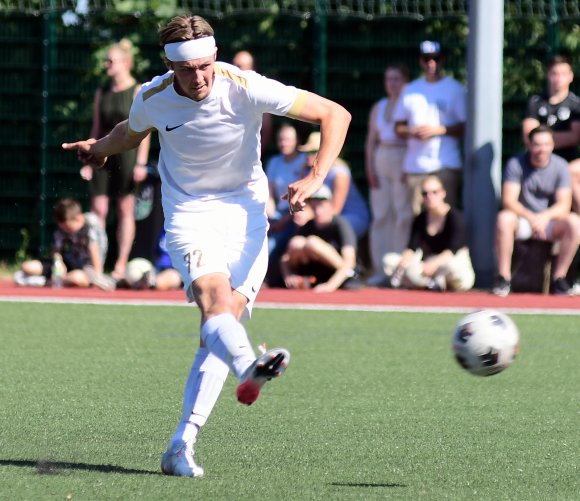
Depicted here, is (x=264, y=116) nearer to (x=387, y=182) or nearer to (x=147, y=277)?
(x=387, y=182)

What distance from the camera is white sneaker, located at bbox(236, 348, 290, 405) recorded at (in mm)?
5211

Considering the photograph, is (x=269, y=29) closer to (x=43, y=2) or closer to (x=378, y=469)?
(x=43, y=2)

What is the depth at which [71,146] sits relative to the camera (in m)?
6.60

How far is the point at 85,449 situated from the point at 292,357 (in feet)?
11.6

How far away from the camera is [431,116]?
14.5 meters

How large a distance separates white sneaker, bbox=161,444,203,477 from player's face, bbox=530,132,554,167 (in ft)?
27.9

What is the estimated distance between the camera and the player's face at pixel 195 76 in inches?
230

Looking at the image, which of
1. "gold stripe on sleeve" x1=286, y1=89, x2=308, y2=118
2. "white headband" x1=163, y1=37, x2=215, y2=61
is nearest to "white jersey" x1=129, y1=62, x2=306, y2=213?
"gold stripe on sleeve" x1=286, y1=89, x2=308, y2=118

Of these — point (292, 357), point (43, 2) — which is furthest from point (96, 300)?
point (43, 2)

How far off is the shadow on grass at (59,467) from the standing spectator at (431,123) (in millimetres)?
8816

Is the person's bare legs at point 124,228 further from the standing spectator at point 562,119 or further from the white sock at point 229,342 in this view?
the white sock at point 229,342

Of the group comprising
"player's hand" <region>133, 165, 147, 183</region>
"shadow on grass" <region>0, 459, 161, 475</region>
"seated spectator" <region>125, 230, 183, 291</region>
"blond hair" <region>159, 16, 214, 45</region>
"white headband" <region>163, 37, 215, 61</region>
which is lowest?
"seated spectator" <region>125, 230, 183, 291</region>

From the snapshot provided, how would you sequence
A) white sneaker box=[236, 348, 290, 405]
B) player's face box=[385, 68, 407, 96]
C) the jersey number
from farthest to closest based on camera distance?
player's face box=[385, 68, 407, 96], the jersey number, white sneaker box=[236, 348, 290, 405]

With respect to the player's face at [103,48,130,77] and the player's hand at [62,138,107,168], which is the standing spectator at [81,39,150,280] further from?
the player's hand at [62,138,107,168]
